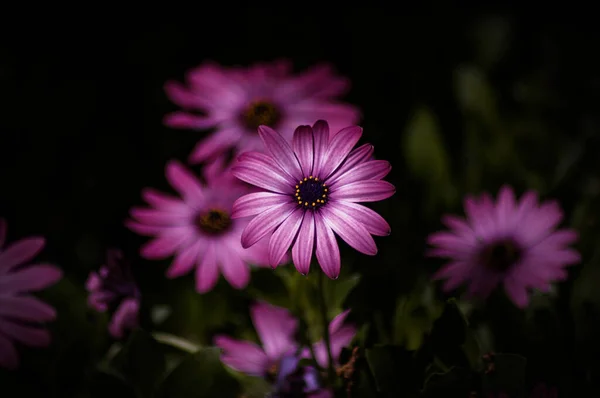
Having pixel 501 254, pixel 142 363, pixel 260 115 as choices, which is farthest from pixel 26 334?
pixel 501 254

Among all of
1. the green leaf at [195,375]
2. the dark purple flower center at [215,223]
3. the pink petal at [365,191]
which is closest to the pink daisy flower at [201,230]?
the dark purple flower center at [215,223]

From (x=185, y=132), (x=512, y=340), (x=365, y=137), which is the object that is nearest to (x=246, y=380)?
(x=512, y=340)

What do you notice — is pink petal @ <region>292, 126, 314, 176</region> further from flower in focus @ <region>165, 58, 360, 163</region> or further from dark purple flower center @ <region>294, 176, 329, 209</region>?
flower in focus @ <region>165, 58, 360, 163</region>

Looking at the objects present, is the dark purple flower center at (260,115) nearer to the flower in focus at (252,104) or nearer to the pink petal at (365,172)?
the flower in focus at (252,104)

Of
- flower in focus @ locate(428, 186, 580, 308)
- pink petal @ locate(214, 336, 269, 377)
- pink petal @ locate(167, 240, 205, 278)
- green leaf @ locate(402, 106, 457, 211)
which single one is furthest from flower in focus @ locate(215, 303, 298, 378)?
green leaf @ locate(402, 106, 457, 211)

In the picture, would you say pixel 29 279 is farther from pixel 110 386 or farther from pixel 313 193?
pixel 313 193

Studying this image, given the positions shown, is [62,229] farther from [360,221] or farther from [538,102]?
[538,102]

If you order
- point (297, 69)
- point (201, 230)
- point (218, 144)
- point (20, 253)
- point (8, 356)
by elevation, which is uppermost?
point (297, 69)
